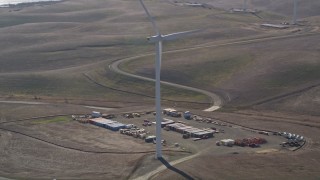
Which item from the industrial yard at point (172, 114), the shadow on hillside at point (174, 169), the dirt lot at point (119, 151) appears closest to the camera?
the shadow on hillside at point (174, 169)

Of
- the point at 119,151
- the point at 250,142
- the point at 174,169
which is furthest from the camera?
the point at 250,142

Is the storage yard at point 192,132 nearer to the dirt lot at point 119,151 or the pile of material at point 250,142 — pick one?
the pile of material at point 250,142

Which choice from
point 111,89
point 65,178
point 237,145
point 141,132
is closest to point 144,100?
point 111,89

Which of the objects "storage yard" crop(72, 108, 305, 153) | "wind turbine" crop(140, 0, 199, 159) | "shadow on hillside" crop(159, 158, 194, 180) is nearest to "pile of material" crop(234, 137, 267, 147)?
"storage yard" crop(72, 108, 305, 153)

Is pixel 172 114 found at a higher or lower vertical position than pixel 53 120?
higher

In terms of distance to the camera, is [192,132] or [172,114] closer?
[192,132]

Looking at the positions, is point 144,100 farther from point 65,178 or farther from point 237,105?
point 65,178

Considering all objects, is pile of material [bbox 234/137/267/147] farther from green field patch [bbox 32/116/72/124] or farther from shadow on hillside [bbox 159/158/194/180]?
green field patch [bbox 32/116/72/124]

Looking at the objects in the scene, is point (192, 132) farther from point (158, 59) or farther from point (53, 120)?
point (53, 120)

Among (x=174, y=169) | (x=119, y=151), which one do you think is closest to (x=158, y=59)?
(x=174, y=169)

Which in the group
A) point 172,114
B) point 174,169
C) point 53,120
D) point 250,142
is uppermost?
point 174,169

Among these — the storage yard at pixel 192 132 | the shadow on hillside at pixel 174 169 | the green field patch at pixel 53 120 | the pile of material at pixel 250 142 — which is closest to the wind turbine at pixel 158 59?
the shadow on hillside at pixel 174 169
